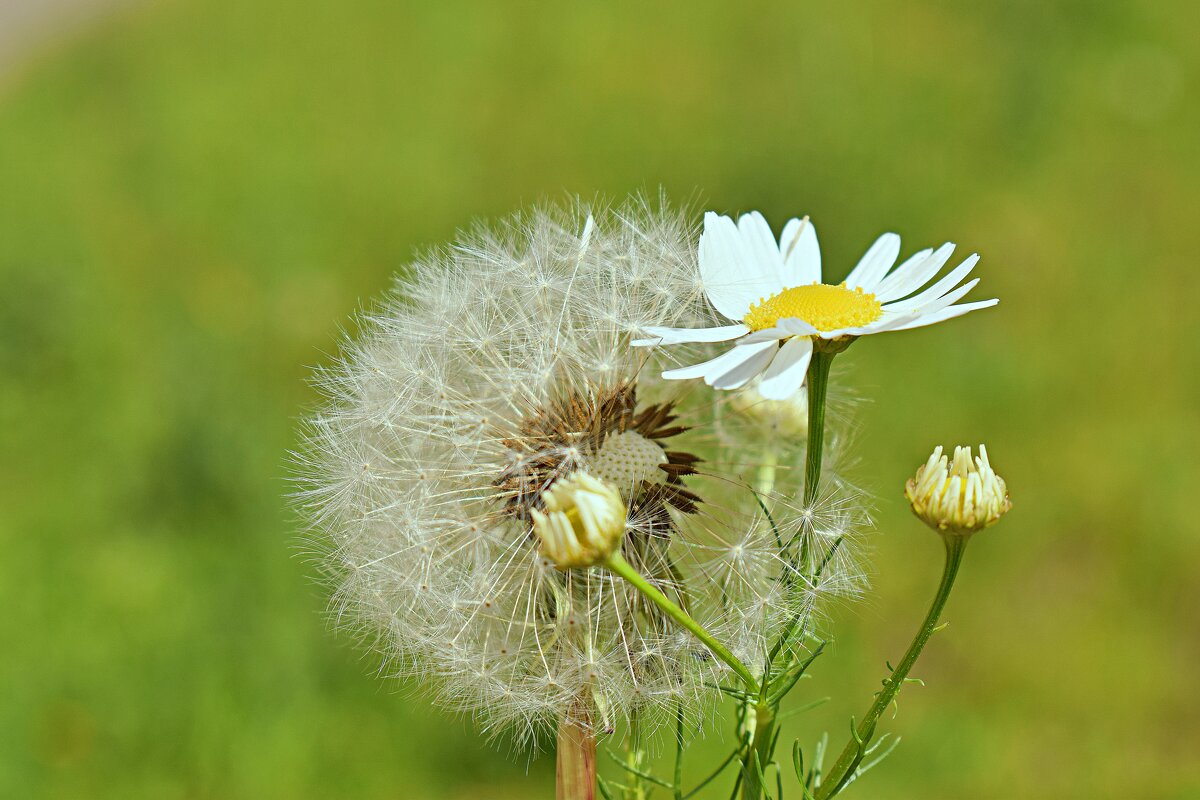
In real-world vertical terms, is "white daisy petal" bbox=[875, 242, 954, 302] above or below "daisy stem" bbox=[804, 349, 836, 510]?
above

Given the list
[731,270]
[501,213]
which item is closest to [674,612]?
[731,270]

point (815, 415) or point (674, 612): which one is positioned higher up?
point (815, 415)

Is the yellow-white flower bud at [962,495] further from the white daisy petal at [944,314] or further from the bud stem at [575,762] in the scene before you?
the bud stem at [575,762]

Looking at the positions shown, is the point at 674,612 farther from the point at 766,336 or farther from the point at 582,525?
the point at 766,336

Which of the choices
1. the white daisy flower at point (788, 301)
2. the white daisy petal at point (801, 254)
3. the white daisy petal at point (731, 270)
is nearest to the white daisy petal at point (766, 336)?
the white daisy flower at point (788, 301)

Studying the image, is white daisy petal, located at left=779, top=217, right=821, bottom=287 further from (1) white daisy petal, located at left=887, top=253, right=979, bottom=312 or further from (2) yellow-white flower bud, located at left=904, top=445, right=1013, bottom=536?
(2) yellow-white flower bud, located at left=904, top=445, right=1013, bottom=536

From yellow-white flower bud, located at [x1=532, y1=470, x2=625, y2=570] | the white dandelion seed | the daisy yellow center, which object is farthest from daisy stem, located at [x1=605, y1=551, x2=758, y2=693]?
the daisy yellow center
